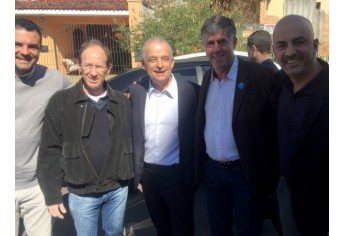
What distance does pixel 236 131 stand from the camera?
2588 millimetres

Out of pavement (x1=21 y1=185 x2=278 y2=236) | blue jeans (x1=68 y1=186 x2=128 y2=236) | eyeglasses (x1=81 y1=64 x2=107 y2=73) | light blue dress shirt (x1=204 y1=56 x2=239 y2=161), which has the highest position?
eyeglasses (x1=81 y1=64 x2=107 y2=73)

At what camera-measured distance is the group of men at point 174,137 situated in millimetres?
2201

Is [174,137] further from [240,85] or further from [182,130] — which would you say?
[240,85]

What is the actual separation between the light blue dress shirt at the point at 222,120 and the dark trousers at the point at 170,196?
373 millimetres

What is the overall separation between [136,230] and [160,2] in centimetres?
701

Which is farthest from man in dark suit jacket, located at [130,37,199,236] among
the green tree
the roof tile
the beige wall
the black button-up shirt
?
the beige wall

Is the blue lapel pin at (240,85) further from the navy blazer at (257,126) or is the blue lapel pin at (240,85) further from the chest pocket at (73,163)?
the chest pocket at (73,163)

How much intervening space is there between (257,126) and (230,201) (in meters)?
0.72

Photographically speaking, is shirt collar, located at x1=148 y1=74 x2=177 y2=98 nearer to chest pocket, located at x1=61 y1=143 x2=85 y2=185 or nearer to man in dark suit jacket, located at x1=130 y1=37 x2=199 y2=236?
man in dark suit jacket, located at x1=130 y1=37 x2=199 y2=236

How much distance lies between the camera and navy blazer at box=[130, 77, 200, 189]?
2807 mm

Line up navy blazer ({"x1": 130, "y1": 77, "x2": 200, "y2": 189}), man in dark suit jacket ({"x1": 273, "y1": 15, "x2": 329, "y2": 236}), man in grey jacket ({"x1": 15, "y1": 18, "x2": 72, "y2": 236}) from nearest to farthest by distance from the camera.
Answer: man in dark suit jacket ({"x1": 273, "y1": 15, "x2": 329, "y2": 236}) < man in grey jacket ({"x1": 15, "y1": 18, "x2": 72, "y2": 236}) < navy blazer ({"x1": 130, "y1": 77, "x2": 200, "y2": 189})

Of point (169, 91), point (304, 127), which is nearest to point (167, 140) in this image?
point (169, 91)

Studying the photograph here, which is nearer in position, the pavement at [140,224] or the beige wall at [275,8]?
the pavement at [140,224]

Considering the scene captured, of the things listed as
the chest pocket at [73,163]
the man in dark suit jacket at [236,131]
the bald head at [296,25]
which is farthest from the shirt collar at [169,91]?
the bald head at [296,25]
